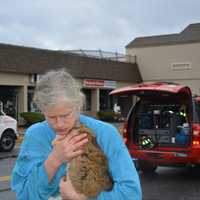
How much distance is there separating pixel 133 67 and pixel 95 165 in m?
48.1

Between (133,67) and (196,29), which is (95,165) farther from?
(196,29)

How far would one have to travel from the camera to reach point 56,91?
2430mm

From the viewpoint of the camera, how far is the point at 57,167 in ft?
7.93

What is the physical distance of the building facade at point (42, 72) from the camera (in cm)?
3316

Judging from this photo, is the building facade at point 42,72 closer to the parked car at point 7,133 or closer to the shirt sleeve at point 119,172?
the parked car at point 7,133

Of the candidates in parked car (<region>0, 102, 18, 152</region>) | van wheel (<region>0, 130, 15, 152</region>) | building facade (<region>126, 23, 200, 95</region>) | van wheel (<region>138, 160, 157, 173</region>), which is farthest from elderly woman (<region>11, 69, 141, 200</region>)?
building facade (<region>126, 23, 200, 95</region>)

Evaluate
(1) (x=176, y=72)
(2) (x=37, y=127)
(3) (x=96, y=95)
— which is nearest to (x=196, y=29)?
(1) (x=176, y=72)

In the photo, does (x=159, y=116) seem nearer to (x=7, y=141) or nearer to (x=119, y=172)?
(x=7, y=141)

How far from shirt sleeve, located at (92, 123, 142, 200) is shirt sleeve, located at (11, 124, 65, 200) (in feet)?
0.74

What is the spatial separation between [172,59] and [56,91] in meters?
48.9

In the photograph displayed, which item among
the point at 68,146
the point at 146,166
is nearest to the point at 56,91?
the point at 68,146

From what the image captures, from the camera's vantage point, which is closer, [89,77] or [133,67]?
[89,77]

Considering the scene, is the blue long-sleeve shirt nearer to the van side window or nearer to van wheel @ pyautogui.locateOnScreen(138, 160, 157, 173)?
the van side window

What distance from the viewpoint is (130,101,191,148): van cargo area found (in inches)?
433
